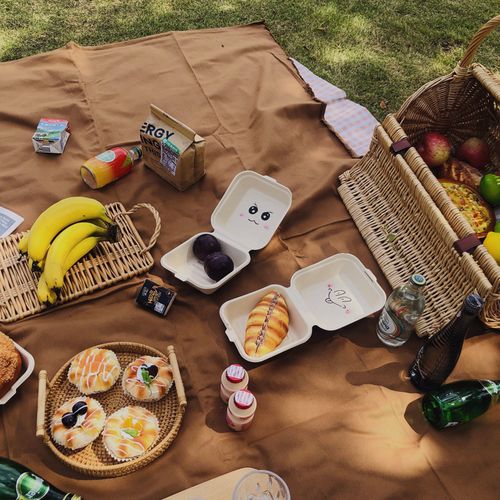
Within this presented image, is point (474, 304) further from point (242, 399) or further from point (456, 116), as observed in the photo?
point (456, 116)

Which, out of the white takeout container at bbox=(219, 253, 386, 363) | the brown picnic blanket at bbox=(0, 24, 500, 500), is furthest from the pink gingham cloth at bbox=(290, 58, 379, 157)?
the white takeout container at bbox=(219, 253, 386, 363)

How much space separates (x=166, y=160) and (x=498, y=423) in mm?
1273

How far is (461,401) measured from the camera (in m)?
1.21

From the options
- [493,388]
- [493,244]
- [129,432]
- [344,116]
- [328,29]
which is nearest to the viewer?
[129,432]

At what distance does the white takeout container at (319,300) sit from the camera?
1.34m

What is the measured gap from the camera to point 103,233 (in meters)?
1.49

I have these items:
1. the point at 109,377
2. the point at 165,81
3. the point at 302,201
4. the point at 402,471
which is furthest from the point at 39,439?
the point at 165,81

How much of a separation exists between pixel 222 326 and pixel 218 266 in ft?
0.58

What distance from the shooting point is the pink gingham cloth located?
2.05m

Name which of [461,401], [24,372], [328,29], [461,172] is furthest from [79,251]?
[328,29]

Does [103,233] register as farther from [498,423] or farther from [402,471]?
[498,423]

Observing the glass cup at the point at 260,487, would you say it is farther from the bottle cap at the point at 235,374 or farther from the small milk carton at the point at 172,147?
the small milk carton at the point at 172,147

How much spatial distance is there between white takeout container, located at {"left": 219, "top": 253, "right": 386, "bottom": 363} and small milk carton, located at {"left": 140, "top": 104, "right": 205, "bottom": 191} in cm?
55

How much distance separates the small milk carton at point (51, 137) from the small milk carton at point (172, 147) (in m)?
0.35
